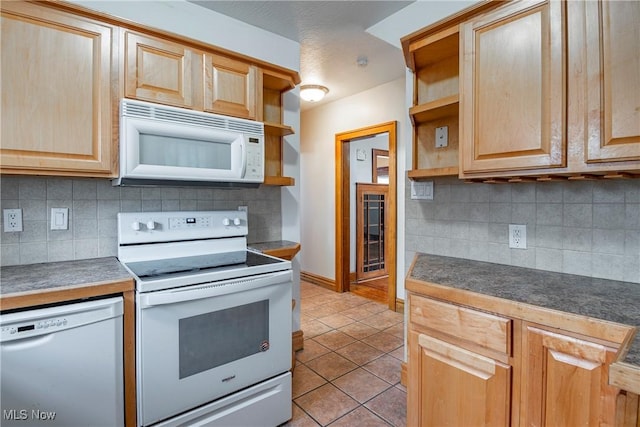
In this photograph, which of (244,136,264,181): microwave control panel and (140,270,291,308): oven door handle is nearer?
(140,270,291,308): oven door handle

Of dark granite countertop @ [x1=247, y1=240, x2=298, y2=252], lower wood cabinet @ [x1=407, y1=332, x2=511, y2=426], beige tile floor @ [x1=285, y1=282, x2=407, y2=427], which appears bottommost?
beige tile floor @ [x1=285, y1=282, x2=407, y2=427]

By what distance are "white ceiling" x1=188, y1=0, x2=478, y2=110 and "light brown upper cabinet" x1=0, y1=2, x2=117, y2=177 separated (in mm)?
865

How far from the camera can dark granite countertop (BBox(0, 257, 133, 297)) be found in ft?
4.01

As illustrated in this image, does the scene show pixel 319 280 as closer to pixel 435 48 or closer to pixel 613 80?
pixel 435 48

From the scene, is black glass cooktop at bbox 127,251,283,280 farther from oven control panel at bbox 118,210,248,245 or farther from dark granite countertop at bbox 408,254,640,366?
dark granite countertop at bbox 408,254,640,366

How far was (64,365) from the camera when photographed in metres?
1.21

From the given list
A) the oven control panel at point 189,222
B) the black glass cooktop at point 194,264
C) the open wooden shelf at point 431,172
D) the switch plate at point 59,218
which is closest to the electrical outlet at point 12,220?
the switch plate at point 59,218

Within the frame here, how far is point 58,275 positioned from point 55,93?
2.73ft

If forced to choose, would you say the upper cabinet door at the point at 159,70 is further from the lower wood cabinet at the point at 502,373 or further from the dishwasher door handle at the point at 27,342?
the lower wood cabinet at the point at 502,373

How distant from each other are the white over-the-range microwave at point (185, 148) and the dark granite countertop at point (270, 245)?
1.43 feet

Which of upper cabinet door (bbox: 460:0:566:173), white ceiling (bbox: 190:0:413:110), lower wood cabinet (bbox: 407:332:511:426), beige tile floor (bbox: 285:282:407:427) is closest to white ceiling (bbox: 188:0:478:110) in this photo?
white ceiling (bbox: 190:0:413:110)

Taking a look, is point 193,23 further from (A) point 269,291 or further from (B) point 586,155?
(B) point 586,155

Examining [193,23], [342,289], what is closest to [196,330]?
[193,23]

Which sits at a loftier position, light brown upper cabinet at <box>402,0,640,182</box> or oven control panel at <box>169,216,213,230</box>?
light brown upper cabinet at <box>402,0,640,182</box>
